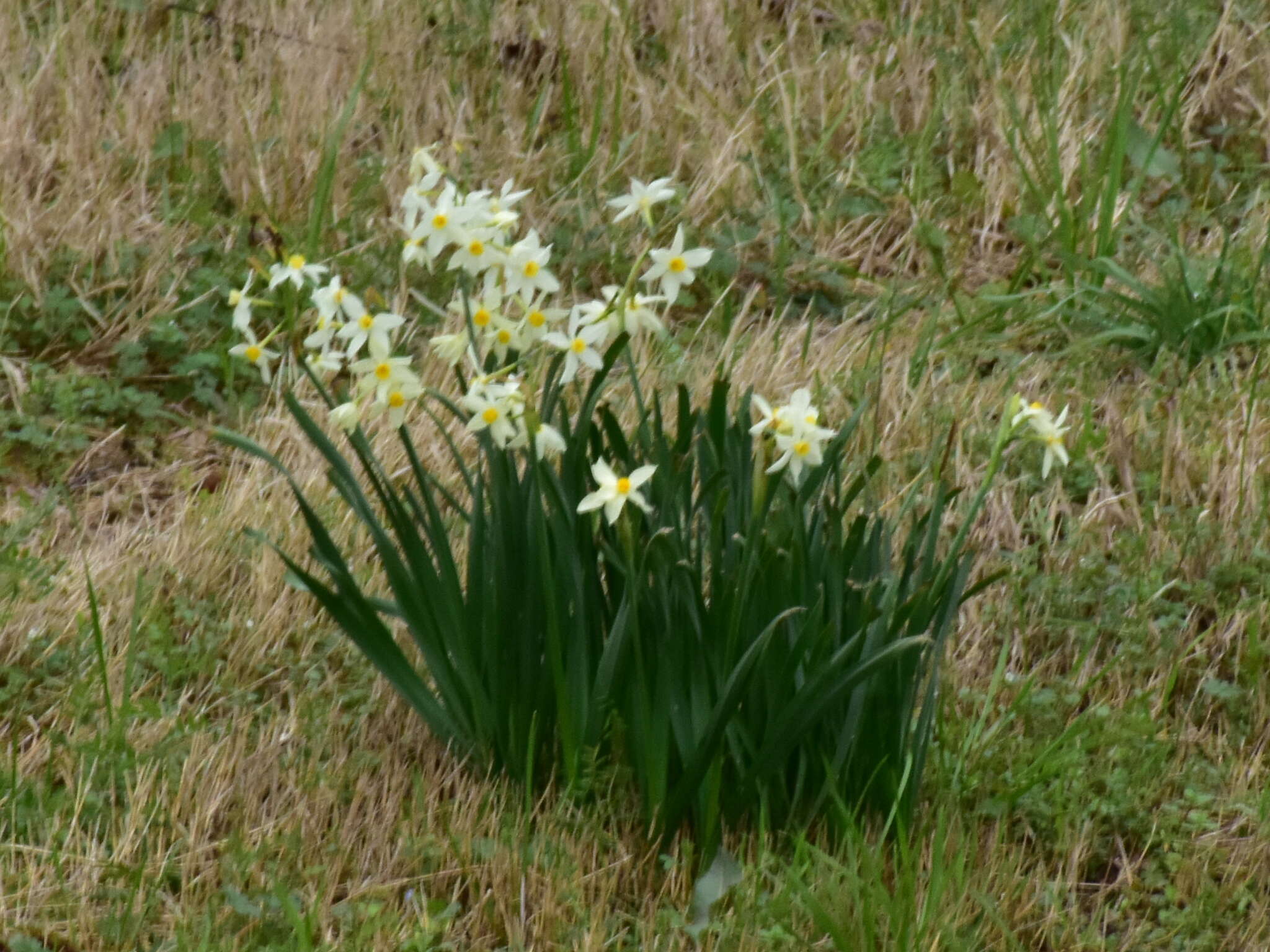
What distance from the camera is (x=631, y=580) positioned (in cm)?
214

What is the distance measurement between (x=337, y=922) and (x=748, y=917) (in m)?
0.63

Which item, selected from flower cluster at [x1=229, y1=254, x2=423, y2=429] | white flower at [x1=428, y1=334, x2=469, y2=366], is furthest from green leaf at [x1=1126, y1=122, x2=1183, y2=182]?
flower cluster at [x1=229, y1=254, x2=423, y2=429]

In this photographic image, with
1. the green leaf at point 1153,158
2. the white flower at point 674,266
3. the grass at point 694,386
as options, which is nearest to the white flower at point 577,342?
the white flower at point 674,266

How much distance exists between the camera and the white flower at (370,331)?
6.70 ft

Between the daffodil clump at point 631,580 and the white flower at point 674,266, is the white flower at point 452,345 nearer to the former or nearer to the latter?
the daffodil clump at point 631,580

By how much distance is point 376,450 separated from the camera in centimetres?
348

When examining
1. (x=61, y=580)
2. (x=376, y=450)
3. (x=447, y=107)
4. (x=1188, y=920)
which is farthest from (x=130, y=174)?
(x=1188, y=920)

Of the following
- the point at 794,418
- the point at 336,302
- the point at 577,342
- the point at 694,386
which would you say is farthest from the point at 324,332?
the point at 694,386

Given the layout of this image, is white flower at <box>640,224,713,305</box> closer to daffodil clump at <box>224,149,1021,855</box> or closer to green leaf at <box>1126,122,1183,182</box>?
daffodil clump at <box>224,149,1021,855</box>

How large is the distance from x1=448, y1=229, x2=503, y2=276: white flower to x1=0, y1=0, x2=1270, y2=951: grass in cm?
77

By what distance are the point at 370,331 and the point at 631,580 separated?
20.4 inches

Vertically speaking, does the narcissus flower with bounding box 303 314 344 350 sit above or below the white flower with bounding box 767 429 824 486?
above

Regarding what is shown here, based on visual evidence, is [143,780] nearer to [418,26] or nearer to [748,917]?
[748,917]

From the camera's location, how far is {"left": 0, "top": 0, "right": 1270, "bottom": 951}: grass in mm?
2311
